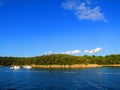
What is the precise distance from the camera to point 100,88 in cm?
6738

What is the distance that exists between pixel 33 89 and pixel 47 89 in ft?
12.8

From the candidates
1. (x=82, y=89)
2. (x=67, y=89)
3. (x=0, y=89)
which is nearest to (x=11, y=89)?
(x=0, y=89)

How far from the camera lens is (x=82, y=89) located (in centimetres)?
6525

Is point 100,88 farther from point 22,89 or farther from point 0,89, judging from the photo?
point 0,89

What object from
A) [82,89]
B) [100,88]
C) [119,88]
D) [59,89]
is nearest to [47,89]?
[59,89]

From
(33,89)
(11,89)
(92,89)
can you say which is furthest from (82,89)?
(11,89)

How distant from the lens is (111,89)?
6562cm

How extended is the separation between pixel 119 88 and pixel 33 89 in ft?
79.4

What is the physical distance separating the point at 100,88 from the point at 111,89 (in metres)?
3.26

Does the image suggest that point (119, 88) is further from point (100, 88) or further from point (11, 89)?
point (11, 89)

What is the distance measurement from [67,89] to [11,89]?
51.1ft

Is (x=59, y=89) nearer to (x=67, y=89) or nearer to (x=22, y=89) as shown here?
(x=67, y=89)

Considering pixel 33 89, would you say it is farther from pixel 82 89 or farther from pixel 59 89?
pixel 82 89

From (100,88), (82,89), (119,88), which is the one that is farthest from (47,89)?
(119,88)
